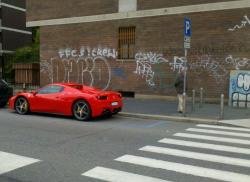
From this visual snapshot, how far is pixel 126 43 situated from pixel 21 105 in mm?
7377

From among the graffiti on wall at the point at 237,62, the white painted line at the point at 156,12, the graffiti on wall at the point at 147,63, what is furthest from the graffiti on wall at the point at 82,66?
the graffiti on wall at the point at 237,62

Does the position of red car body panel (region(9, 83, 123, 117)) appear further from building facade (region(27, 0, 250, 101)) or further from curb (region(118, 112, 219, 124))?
building facade (region(27, 0, 250, 101))

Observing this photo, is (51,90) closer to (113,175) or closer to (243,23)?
(113,175)

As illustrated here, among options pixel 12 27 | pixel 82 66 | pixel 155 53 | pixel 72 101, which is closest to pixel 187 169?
pixel 72 101

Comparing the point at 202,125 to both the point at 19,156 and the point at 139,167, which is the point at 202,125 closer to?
the point at 139,167

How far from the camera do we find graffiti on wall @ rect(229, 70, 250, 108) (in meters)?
13.5

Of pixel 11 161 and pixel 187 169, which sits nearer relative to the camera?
pixel 187 169

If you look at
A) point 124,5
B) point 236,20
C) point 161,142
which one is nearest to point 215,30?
point 236,20

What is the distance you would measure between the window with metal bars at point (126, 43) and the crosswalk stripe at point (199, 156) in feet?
35.1

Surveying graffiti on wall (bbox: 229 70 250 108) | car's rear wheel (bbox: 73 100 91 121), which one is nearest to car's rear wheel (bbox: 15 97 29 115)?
car's rear wheel (bbox: 73 100 91 121)

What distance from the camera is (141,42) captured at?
16.3 meters

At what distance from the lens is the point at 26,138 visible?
296 inches

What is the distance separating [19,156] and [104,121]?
4502 mm

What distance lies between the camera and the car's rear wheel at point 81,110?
10.2 meters
